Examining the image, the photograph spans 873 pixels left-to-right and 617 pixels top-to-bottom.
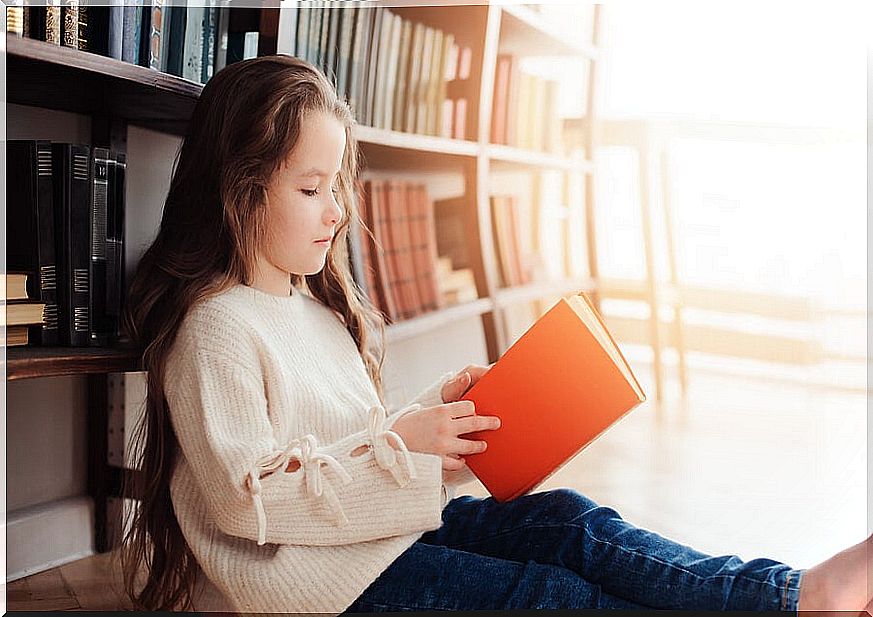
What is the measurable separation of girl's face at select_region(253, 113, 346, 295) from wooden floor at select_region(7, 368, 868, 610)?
46 cm

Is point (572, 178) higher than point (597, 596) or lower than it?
higher

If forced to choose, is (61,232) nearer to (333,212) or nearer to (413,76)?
(333,212)

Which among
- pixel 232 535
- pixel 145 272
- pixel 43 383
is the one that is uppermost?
pixel 145 272

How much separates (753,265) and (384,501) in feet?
8.28

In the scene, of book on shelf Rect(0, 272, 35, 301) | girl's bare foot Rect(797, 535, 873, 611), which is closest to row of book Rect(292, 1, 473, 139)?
book on shelf Rect(0, 272, 35, 301)

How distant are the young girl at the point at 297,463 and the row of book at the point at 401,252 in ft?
2.02

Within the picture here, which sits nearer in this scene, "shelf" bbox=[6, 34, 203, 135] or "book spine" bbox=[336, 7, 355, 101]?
"shelf" bbox=[6, 34, 203, 135]

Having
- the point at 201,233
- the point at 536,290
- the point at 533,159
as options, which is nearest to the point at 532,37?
the point at 533,159

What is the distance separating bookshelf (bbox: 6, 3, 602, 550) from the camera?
1.05m

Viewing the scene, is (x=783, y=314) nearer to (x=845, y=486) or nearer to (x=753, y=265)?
(x=753, y=265)

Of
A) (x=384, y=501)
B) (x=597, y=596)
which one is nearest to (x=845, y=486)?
(x=597, y=596)

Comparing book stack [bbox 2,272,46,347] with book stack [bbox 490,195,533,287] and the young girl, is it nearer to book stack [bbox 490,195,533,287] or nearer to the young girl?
the young girl

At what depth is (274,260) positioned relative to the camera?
3.65 feet

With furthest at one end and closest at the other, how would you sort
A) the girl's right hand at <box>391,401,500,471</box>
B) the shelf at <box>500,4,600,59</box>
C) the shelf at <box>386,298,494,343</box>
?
the shelf at <box>500,4,600,59</box>, the shelf at <box>386,298,494,343</box>, the girl's right hand at <box>391,401,500,471</box>
